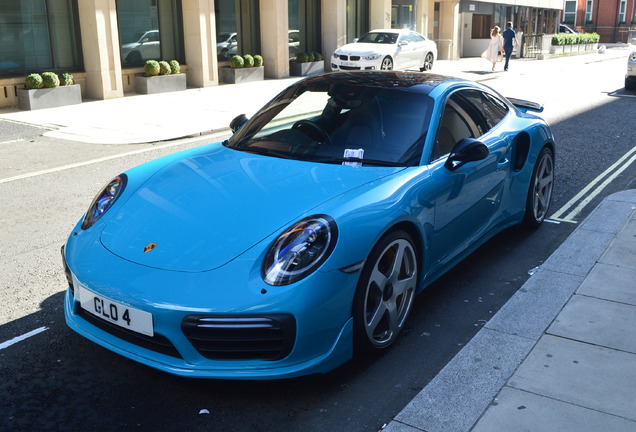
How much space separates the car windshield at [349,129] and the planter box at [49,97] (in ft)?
39.5

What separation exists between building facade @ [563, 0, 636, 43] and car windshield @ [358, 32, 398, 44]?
51511mm

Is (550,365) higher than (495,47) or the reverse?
the reverse

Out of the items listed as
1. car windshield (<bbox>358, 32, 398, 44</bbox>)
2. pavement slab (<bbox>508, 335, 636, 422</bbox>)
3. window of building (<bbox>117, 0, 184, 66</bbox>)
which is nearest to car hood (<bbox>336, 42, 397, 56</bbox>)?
car windshield (<bbox>358, 32, 398, 44</bbox>)

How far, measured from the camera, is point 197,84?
2050cm

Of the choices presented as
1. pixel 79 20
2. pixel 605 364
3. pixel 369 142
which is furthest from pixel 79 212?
pixel 79 20

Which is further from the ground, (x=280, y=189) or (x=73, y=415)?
(x=280, y=189)

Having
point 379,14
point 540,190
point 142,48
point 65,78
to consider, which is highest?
point 379,14

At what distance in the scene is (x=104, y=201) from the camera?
4.21m

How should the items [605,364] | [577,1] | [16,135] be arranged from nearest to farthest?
1. [605,364]
2. [16,135]
3. [577,1]

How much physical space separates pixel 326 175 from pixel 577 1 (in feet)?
241

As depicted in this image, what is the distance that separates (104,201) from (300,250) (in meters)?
1.48

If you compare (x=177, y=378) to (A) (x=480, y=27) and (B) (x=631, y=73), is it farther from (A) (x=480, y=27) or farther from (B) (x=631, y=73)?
(A) (x=480, y=27)

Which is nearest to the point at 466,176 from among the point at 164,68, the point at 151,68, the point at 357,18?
the point at 151,68

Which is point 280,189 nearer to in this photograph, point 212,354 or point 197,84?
point 212,354
